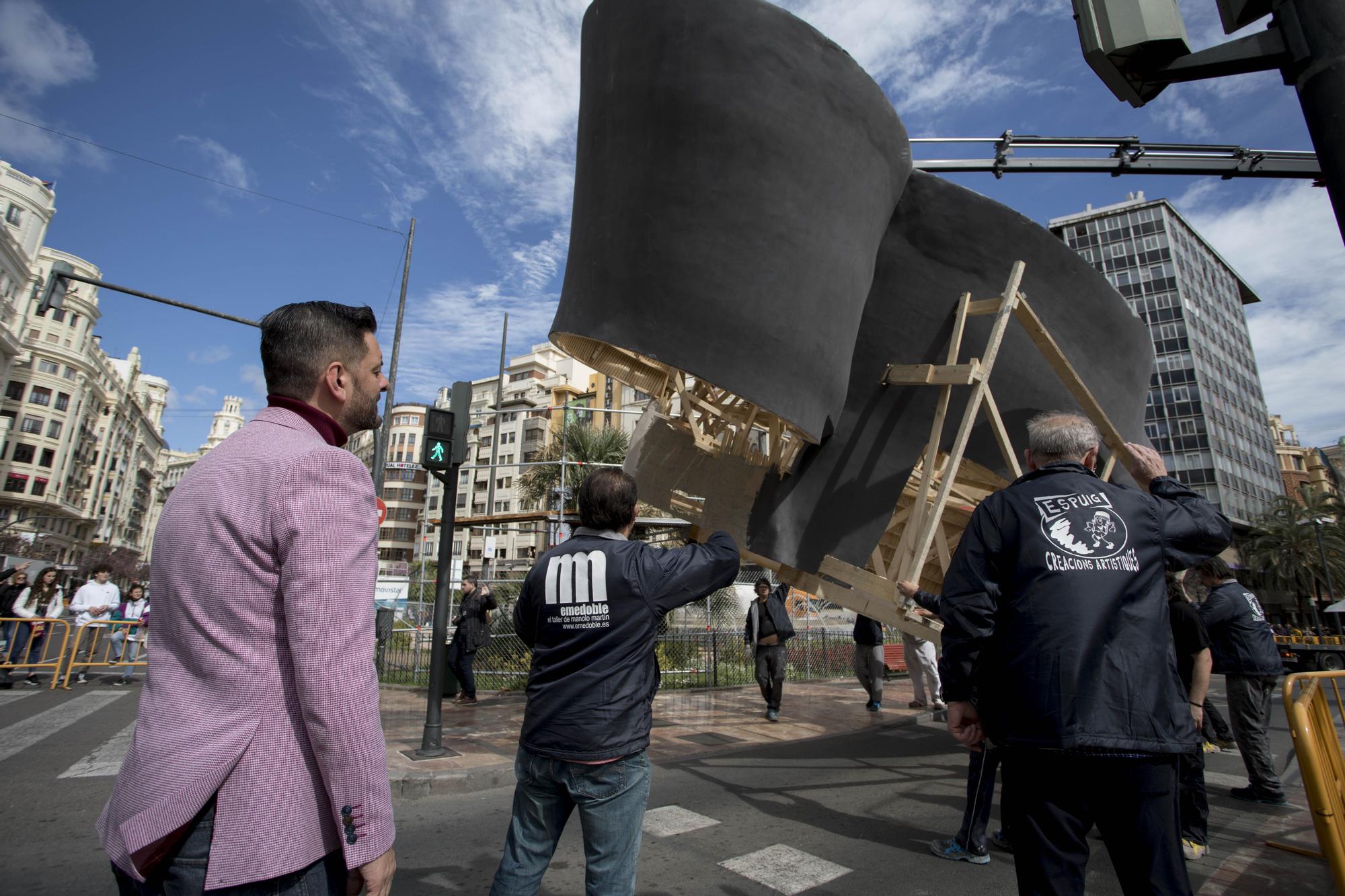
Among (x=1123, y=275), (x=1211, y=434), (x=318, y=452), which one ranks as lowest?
(x=318, y=452)

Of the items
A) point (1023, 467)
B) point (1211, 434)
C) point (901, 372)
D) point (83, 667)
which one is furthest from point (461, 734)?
point (1211, 434)

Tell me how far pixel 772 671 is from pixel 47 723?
8.39 metres

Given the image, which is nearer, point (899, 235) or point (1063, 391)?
point (899, 235)

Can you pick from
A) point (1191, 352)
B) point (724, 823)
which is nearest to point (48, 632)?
point (724, 823)

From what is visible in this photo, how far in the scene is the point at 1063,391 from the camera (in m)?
7.57

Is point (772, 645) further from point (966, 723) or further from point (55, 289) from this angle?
point (55, 289)

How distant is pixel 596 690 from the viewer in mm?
2455

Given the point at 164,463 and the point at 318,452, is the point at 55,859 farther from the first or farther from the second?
the point at 164,463

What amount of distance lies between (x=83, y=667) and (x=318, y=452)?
15789 millimetres

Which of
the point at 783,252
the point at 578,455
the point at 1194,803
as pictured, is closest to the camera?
the point at 1194,803

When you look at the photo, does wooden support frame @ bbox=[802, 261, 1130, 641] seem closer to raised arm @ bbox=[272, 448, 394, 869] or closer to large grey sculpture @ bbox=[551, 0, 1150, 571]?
large grey sculpture @ bbox=[551, 0, 1150, 571]

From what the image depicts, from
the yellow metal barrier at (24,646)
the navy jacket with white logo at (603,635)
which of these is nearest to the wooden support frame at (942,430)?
the navy jacket with white logo at (603,635)

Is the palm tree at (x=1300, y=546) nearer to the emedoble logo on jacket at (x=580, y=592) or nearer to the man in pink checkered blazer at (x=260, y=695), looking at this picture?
the emedoble logo on jacket at (x=580, y=592)

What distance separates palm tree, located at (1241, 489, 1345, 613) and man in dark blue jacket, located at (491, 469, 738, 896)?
5841 cm
